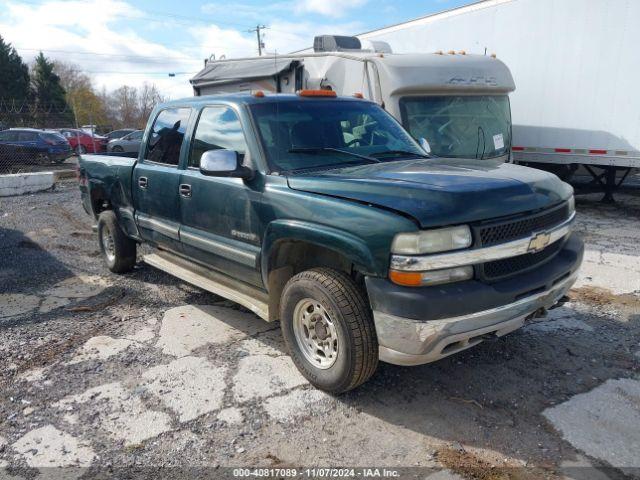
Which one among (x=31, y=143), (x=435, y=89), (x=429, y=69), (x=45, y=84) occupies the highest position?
(x=45, y=84)

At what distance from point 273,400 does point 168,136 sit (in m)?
2.75

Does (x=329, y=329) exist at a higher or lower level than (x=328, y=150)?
lower

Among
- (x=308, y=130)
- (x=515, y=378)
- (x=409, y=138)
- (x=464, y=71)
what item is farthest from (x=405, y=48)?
(x=515, y=378)

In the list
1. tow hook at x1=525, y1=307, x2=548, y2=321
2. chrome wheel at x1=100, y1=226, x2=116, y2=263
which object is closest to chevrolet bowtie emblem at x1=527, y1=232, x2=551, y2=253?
tow hook at x1=525, y1=307, x2=548, y2=321

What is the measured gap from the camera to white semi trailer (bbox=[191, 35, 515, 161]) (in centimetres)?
742

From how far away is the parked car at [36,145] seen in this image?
18.7m

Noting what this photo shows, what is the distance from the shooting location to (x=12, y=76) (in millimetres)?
48438

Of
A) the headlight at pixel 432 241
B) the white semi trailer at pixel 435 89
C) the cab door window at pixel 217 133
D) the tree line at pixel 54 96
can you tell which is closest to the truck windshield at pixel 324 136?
the cab door window at pixel 217 133

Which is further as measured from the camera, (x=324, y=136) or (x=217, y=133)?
(x=217, y=133)

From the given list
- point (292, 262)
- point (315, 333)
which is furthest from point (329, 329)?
point (292, 262)

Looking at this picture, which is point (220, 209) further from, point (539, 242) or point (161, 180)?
point (539, 242)

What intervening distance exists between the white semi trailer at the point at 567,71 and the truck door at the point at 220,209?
7227 mm

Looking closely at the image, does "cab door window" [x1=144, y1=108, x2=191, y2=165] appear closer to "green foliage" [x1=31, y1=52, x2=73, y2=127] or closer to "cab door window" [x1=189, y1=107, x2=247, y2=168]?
"cab door window" [x1=189, y1=107, x2=247, y2=168]

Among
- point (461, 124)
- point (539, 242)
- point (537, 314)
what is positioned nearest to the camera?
point (539, 242)
